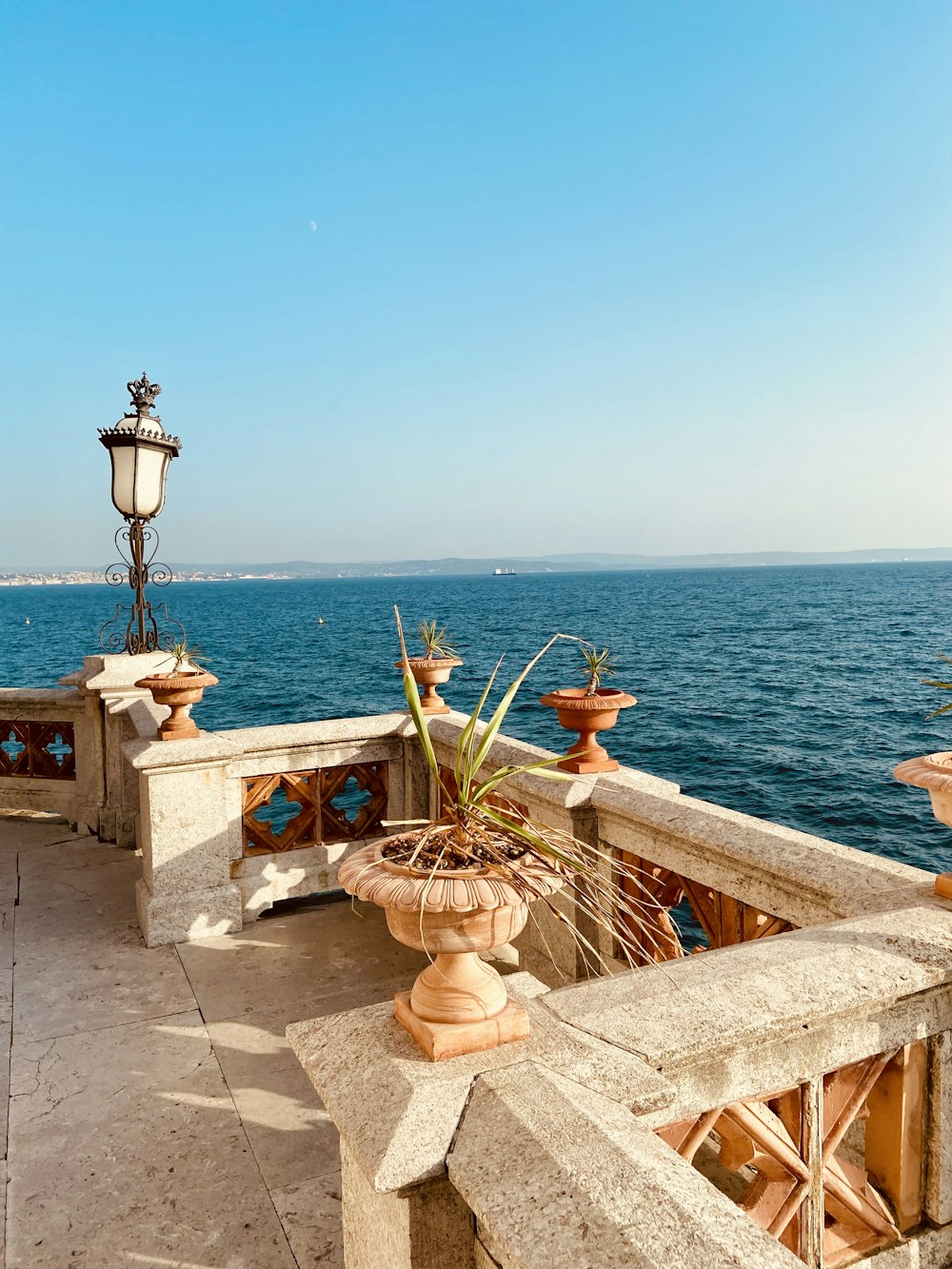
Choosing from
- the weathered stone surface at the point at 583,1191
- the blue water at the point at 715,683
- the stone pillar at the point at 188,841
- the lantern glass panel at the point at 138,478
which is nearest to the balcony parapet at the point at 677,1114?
the weathered stone surface at the point at 583,1191

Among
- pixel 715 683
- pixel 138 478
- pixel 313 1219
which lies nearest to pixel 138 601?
pixel 138 478

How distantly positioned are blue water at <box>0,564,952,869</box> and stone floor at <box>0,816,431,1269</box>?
15735 mm

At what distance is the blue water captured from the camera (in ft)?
70.0

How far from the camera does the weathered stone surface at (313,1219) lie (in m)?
2.66

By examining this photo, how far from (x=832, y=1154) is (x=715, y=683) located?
38.2 m

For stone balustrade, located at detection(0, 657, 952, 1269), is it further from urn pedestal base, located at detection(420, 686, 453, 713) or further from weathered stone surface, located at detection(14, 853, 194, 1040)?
weathered stone surface, located at detection(14, 853, 194, 1040)

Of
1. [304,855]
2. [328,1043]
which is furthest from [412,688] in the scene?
[304,855]

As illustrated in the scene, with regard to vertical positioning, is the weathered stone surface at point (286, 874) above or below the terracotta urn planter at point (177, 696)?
below

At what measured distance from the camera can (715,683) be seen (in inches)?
1528

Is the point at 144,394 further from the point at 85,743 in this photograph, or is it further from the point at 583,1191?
the point at 583,1191

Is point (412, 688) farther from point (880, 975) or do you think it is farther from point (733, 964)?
point (880, 975)

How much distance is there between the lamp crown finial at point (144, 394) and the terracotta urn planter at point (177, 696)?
95.7 inches

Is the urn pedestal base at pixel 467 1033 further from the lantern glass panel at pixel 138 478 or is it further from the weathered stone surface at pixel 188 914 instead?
the lantern glass panel at pixel 138 478

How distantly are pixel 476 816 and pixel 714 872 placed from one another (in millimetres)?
1560
